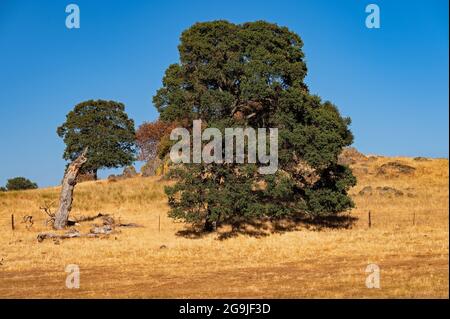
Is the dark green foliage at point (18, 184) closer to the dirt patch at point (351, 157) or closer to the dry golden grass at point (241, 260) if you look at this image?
the dry golden grass at point (241, 260)

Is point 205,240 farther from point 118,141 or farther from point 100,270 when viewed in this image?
point 118,141

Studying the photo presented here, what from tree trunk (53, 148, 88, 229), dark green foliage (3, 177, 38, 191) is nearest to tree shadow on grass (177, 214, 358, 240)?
tree trunk (53, 148, 88, 229)

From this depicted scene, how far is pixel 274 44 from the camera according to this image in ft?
132

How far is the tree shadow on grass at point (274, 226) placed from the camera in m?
40.0

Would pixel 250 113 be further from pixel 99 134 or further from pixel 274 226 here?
pixel 99 134

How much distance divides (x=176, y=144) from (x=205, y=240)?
6.43m

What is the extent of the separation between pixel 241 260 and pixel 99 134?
5811cm

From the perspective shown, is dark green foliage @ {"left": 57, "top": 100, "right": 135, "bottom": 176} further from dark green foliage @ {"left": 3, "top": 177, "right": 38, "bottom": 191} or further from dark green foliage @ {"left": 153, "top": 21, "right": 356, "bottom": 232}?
dark green foliage @ {"left": 153, "top": 21, "right": 356, "bottom": 232}

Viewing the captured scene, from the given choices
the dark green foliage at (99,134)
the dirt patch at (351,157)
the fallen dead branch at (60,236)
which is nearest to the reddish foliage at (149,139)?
the dark green foliage at (99,134)

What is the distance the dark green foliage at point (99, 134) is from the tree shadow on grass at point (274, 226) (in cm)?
4373

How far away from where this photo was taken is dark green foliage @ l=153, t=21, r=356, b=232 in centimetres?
3788

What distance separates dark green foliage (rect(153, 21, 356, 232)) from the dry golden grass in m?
2.38
